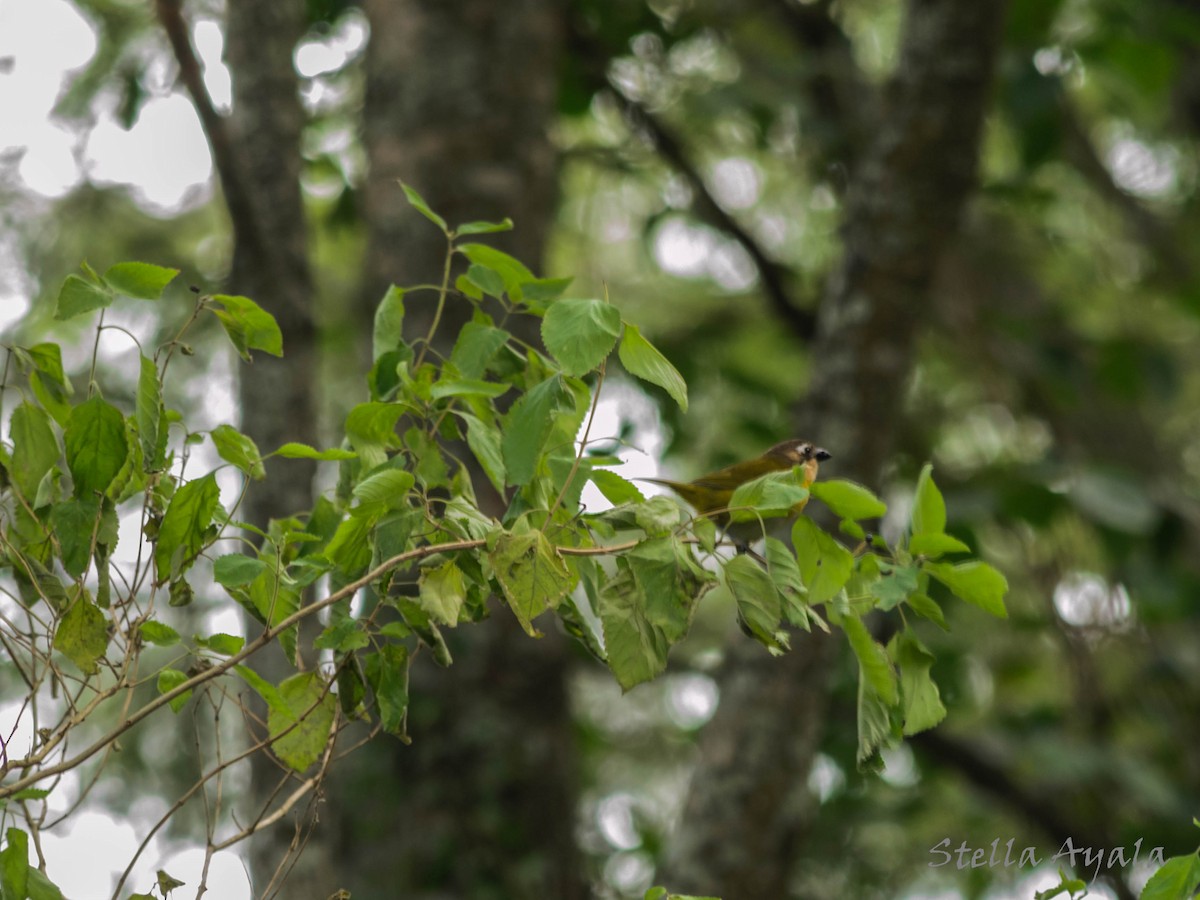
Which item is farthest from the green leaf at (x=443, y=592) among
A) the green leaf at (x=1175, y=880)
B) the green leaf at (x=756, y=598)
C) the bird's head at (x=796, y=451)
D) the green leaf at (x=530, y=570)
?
the bird's head at (x=796, y=451)

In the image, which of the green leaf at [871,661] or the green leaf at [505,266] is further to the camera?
the green leaf at [505,266]

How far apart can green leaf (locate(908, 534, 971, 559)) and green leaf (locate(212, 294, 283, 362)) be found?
78 centimetres

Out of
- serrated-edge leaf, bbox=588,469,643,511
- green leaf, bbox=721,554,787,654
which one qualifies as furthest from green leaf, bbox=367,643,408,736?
green leaf, bbox=721,554,787,654

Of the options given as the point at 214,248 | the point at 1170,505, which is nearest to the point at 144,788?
the point at 214,248

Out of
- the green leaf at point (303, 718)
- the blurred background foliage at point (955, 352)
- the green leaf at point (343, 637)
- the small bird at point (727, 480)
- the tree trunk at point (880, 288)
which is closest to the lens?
the green leaf at point (343, 637)

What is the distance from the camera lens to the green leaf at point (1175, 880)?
4.71 ft

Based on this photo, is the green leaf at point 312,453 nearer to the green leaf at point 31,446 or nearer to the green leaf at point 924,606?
the green leaf at point 31,446

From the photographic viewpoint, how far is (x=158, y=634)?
1506 mm

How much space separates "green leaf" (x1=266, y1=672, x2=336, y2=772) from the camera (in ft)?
5.07

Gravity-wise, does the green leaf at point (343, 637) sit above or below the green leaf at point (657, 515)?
below

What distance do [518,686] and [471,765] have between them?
278 millimetres

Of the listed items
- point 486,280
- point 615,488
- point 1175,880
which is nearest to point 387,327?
point 486,280

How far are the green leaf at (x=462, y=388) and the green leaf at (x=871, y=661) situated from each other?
49cm

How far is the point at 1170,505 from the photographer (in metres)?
5.43
